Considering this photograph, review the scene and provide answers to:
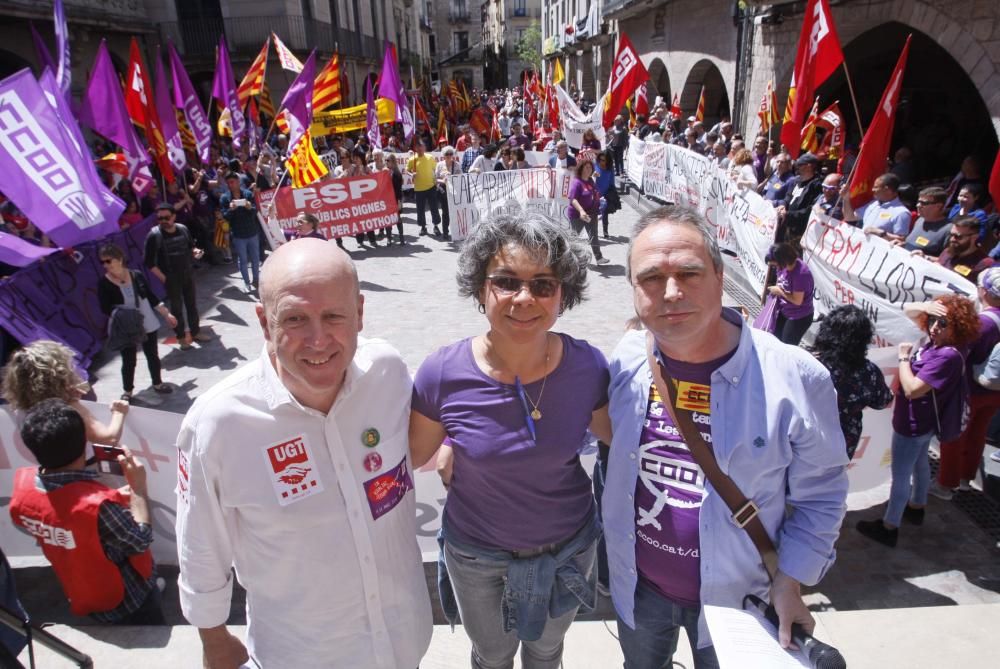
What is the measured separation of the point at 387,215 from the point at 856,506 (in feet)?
30.3

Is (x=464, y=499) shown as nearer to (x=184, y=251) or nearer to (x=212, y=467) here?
(x=212, y=467)

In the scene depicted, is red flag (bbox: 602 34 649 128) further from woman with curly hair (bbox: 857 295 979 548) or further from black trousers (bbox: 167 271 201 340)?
woman with curly hair (bbox: 857 295 979 548)

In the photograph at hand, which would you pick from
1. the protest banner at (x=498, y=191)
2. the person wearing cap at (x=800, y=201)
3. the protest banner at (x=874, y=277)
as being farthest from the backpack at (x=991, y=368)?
the protest banner at (x=498, y=191)

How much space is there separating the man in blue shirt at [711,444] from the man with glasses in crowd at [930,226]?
5.48m

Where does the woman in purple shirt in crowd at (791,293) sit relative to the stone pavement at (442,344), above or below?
above

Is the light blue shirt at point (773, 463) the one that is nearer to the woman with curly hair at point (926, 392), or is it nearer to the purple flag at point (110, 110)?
the woman with curly hair at point (926, 392)

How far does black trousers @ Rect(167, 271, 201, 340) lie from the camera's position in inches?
296

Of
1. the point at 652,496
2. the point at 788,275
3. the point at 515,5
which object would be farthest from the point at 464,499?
the point at 515,5

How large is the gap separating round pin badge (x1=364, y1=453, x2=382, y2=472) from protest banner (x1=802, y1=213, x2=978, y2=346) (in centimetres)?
475

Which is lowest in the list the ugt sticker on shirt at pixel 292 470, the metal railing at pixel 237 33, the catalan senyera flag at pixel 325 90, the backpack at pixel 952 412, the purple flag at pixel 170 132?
the backpack at pixel 952 412

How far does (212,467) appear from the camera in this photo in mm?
1735

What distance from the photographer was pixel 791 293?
570 cm

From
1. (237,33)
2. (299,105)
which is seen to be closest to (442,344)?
(299,105)

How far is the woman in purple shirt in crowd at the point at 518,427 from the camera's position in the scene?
1.99 m
